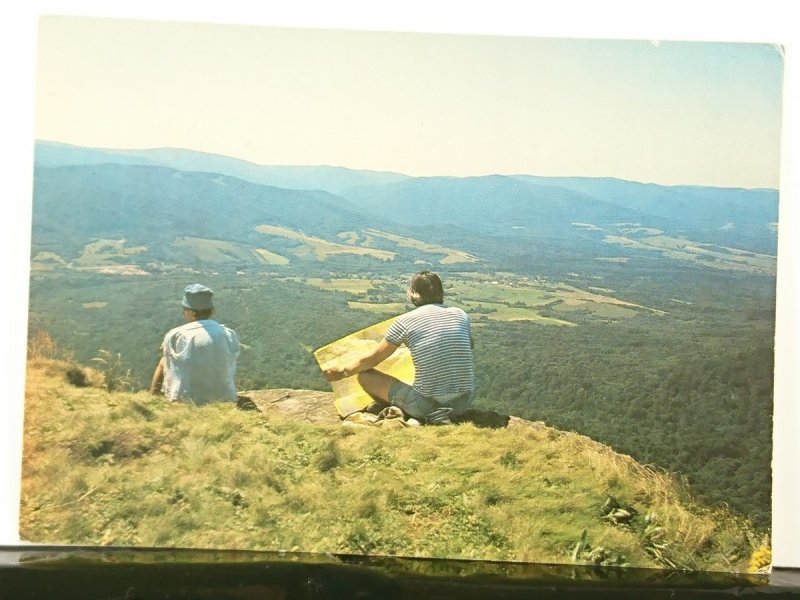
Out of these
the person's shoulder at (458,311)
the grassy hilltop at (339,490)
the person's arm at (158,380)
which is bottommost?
the grassy hilltop at (339,490)

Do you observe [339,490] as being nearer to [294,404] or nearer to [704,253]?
[294,404]

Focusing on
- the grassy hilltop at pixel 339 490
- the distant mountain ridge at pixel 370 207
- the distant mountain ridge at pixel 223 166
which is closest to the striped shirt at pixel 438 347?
the grassy hilltop at pixel 339 490

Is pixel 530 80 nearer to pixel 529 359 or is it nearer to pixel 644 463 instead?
pixel 529 359

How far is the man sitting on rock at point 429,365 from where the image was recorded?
14.0 feet

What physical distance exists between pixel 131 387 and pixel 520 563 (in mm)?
2150

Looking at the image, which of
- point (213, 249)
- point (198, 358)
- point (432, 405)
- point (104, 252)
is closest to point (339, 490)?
point (432, 405)

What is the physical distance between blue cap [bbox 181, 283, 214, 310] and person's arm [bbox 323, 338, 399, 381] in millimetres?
722

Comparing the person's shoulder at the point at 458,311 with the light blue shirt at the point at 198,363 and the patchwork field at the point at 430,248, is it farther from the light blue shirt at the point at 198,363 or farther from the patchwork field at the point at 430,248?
the light blue shirt at the point at 198,363

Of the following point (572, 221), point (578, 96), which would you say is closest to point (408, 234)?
point (572, 221)

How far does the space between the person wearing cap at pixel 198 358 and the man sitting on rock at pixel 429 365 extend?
0.53 meters

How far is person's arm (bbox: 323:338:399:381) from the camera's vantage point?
4285 mm

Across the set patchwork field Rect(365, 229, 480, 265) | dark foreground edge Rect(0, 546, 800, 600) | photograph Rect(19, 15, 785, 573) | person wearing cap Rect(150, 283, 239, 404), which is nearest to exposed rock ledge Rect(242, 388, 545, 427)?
photograph Rect(19, 15, 785, 573)

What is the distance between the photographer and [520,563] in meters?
4.14

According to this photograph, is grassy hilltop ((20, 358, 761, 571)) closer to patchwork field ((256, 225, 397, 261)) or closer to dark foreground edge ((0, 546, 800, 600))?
dark foreground edge ((0, 546, 800, 600))
